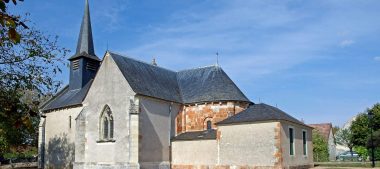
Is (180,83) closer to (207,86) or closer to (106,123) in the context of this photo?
(207,86)

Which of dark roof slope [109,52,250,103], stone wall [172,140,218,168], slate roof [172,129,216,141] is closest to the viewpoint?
stone wall [172,140,218,168]

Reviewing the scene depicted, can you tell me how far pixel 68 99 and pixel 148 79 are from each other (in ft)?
32.0

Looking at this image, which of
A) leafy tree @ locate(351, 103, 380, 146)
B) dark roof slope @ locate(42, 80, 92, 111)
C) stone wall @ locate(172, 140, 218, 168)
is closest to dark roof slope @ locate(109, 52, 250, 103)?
stone wall @ locate(172, 140, 218, 168)

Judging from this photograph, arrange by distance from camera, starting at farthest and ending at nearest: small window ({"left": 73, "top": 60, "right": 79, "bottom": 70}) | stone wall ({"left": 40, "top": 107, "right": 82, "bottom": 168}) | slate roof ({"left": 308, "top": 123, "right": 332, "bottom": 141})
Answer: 1. slate roof ({"left": 308, "top": 123, "right": 332, "bottom": 141})
2. small window ({"left": 73, "top": 60, "right": 79, "bottom": 70})
3. stone wall ({"left": 40, "top": 107, "right": 82, "bottom": 168})

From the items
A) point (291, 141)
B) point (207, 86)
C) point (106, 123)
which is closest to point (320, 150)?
point (207, 86)

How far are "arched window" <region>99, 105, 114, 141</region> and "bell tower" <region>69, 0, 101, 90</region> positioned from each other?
8.67 metres

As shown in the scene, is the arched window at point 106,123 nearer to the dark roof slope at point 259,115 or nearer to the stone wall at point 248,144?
the stone wall at point 248,144

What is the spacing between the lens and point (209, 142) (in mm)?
25656

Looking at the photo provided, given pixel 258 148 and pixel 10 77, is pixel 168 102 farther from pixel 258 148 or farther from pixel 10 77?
pixel 10 77

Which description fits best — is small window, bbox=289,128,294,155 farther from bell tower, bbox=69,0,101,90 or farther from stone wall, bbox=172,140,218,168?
bell tower, bbox=69,0,101,90

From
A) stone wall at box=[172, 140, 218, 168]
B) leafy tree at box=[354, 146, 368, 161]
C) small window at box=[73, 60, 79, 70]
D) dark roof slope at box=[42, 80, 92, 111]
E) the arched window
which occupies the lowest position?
leafy tree at box=[354, 146, 368, 161]

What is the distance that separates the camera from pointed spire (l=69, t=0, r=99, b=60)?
117 feet

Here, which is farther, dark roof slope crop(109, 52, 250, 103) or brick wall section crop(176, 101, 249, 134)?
brick wall section crop(176, 101, 249, 134)

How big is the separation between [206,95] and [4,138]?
1536 centimetres
